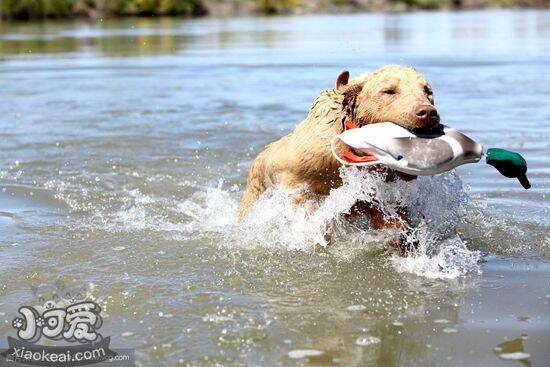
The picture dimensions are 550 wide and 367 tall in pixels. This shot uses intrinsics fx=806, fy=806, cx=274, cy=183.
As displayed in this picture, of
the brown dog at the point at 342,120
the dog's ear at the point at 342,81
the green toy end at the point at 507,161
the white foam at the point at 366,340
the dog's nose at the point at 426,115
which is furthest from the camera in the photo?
the dog's ear at the point at 342,81

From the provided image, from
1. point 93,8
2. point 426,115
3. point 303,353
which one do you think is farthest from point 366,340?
point 93,8

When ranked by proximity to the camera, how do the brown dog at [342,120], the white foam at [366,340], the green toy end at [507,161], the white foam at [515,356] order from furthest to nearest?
the green toy end at [507,161] < the brown dog at [342,120] < the white foam at [366,340] < the white foam at [515,356]

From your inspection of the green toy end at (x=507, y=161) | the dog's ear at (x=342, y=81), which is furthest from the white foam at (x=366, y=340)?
the dog's ear at (x=342, y=81)

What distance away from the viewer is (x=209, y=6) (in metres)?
97.2

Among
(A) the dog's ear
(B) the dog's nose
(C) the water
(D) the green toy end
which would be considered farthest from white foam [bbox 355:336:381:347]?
(A) the dog's ear

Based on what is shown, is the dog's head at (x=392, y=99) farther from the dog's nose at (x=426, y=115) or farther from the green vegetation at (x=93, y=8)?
the green vegetation at (x=93, y=8)

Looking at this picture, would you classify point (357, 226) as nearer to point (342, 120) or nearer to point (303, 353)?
point (342, 120)

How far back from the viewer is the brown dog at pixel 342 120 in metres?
5.67

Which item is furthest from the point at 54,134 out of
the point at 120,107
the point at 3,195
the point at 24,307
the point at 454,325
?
the point at 454,325

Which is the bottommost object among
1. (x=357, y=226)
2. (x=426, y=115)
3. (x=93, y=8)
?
(x=357, y=226)

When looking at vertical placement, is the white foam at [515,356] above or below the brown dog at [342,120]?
below

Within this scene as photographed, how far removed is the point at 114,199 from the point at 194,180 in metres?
1.31

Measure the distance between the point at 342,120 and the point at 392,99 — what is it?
564mm

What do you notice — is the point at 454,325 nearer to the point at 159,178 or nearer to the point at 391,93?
the point at 391,93
